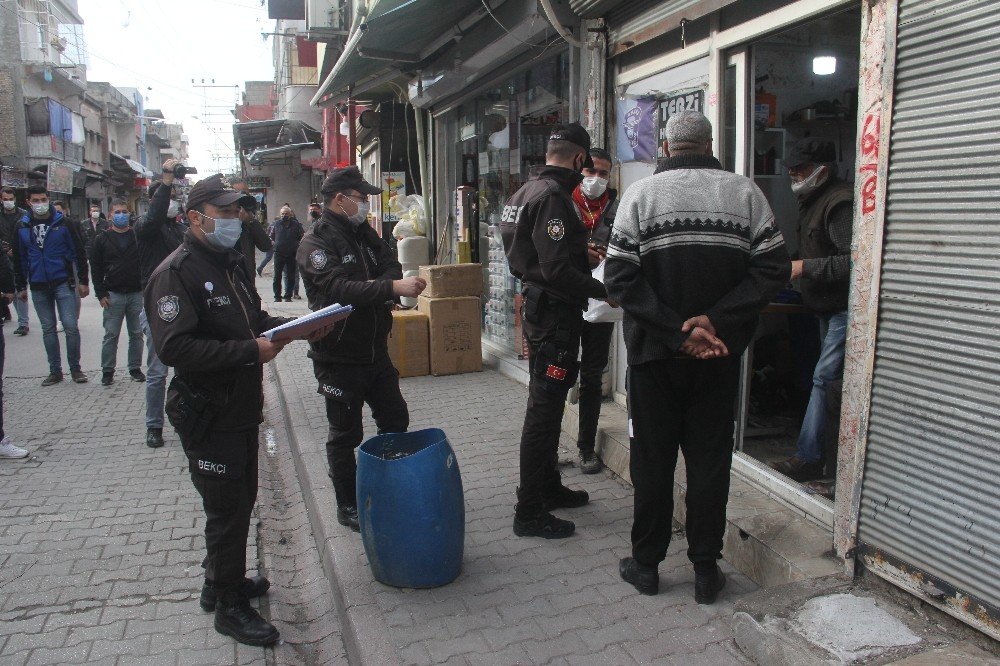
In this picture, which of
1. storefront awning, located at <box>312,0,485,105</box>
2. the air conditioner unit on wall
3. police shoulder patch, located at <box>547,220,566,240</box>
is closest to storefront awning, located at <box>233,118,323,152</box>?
the air conditioner unit on wall

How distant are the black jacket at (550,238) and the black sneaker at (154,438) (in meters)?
3.70

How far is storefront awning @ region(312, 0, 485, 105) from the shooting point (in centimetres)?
679

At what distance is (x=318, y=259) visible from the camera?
12.7 ft

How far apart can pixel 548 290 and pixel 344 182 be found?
4.11 feet

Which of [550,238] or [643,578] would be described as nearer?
[643,578]

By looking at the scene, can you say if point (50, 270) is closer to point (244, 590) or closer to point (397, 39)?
point (397, 39)

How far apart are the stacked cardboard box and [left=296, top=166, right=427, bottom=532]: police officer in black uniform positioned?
11.7ft

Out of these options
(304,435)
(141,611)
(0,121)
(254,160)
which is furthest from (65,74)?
(141,611)

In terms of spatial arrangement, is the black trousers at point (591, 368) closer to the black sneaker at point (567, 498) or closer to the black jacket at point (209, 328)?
the black sneaker at point (567, 498)

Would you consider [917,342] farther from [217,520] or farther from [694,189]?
[217,520]

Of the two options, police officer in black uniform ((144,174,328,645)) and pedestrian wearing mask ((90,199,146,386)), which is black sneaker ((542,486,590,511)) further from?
pedestrian wearing mask ((90,199,146,386))

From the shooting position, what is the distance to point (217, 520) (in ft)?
10.3

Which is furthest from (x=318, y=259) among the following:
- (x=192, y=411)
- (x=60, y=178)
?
(x=60, y=178)

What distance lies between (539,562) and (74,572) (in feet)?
7.89
